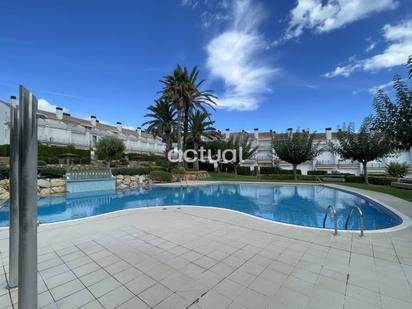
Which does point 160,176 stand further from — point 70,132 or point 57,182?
point 70,132

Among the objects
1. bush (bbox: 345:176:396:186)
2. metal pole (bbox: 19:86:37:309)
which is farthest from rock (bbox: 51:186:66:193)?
bush (bbox: 345:176:396:186)

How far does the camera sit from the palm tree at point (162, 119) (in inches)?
953

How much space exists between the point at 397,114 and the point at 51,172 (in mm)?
17462

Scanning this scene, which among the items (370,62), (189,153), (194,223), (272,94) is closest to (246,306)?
(194,223)

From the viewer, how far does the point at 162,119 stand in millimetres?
24734

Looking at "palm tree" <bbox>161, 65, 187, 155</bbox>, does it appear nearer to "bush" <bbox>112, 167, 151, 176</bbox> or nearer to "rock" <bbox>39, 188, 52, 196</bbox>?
"bush" <bbox>112, 167, 151, 176</bbox>

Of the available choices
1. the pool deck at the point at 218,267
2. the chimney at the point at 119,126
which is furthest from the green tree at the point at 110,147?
the chimney at the point at 119,126

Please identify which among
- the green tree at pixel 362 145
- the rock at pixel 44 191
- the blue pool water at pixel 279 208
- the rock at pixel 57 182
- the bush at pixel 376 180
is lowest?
the blue pool water at pixel 279 208

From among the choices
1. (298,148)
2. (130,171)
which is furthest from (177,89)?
(298,148)

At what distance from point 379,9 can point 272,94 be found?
12.8m

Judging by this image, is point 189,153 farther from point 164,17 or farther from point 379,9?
point 379,9

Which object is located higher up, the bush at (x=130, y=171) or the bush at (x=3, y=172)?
the bush at (x=3, y=172)

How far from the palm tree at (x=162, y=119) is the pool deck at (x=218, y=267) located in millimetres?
20025

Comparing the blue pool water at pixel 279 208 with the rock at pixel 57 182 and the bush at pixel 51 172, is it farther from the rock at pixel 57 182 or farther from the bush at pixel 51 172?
the bush at pixel 51 172
